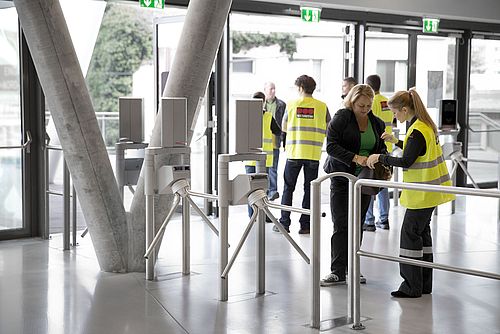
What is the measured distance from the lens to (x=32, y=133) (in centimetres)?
720

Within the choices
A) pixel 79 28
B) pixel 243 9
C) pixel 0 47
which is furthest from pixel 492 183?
pixel 0 47

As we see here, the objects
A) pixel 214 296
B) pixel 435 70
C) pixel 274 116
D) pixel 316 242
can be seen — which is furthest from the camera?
pixel 435 70

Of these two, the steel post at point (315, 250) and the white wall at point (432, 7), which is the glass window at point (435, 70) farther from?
the steel post at point (315, 250)

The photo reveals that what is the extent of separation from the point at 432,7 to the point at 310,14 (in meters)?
1.97

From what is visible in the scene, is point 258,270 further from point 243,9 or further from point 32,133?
point 243,9

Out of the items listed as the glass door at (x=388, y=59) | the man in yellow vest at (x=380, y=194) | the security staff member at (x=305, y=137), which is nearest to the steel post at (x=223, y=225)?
the security staff member at (x=305, y=137)

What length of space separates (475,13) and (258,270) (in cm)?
668

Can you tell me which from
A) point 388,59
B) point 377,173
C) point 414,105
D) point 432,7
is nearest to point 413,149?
point 414,105

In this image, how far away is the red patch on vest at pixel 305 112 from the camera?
292 inches

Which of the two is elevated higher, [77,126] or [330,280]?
[77,126]

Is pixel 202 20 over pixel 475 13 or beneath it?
beneath

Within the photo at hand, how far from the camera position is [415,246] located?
5.00 meters

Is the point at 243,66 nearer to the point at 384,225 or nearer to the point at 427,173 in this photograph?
the point at 384,225

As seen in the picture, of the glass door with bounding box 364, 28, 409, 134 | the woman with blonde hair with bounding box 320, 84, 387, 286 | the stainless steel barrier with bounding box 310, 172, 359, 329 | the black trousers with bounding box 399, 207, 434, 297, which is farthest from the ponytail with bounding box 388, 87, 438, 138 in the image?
the glass door with bounding box 364, 28, 409, 134
